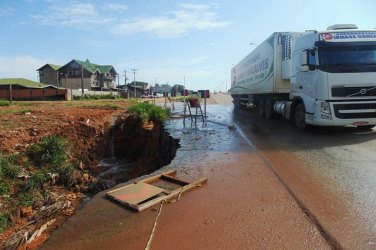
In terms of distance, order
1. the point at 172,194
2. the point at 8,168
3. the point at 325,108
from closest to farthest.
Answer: the point at 172,194, the point at 8,168, the point at 325,108

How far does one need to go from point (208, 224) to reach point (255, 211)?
815 mm

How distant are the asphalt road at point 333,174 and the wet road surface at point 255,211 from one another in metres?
0.01

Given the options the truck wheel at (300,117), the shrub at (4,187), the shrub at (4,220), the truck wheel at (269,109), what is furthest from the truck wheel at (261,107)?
the shrub at (4,220)

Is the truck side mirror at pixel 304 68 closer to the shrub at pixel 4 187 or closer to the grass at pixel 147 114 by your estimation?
the grass at pixel 147 114

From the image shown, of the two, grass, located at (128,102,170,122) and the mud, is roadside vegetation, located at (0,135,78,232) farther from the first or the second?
grass, located at (128,102,170,122)

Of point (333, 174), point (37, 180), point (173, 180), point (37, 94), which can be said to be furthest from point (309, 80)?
point (37, 94)

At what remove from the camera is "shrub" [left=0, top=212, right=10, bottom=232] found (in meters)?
5.56

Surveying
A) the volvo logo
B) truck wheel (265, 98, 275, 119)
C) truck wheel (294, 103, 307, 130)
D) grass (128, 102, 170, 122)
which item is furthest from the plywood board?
truck wheel (265, 98, 275, 119)

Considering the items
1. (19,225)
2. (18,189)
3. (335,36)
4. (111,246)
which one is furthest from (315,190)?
(335,36)

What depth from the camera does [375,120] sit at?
35.2 ft

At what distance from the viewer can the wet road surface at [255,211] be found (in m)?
3.95

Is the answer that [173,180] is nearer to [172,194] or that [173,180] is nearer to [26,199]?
[172,194]

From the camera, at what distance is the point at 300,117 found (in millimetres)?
12727

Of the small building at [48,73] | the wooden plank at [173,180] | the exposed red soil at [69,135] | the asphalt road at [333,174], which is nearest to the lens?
the asphalt road at [333,174]
